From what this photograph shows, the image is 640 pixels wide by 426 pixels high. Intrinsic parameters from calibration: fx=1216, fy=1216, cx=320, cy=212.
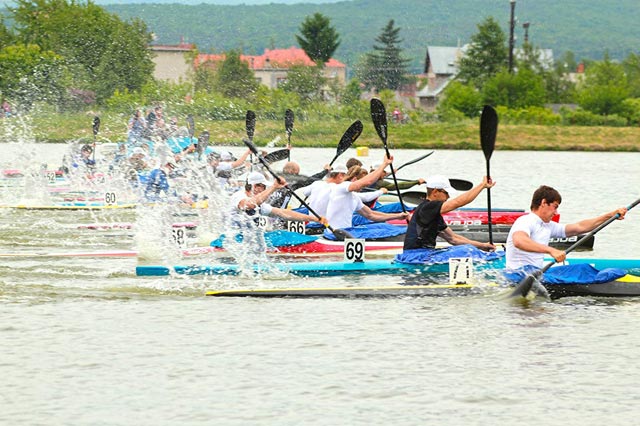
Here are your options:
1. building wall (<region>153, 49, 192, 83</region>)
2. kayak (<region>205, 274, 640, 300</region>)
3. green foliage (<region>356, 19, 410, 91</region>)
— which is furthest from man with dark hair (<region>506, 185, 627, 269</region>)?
green foliage (<region>356, 19, 410, 91</region>)

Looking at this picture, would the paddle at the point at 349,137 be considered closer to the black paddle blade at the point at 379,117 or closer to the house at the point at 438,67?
the black paddle blade at the point at 379,117

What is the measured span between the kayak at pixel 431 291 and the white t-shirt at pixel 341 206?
9.61 feet

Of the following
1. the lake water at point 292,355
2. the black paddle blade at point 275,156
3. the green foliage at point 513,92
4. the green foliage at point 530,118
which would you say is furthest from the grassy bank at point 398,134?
the lake water at point 292,355

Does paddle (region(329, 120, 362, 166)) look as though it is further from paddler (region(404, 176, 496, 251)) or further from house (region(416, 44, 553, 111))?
house (region(416, 44, 553, 111))

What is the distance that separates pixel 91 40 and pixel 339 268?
183 feet

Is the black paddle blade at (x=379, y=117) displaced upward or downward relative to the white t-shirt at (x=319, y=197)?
upward

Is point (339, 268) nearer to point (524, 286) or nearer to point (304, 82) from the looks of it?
point (524, 286)

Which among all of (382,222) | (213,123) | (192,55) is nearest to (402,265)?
(382,222)

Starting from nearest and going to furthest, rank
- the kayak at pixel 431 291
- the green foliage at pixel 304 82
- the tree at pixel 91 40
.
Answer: the kayak at pixel 431 291 < the tree at pixel 91 40 < the green foliage at pixel 304 82

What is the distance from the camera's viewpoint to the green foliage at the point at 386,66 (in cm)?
9462

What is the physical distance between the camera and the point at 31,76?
6100 cm

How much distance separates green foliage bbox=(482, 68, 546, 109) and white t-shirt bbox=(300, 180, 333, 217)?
54023 millimetres

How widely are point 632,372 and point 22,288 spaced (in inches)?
274

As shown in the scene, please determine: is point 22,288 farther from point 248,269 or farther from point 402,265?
point 402,265
